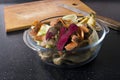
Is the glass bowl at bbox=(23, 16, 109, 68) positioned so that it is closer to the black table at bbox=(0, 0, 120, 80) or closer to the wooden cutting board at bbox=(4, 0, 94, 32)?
the black table at bbox=(0, 0, 120, 80)

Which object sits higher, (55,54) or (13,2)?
(55,54)

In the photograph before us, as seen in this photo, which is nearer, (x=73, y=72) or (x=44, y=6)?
(x=73, y=72)

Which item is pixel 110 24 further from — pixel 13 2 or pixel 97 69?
pixel 13 2

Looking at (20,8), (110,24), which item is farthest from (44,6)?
(110,24)

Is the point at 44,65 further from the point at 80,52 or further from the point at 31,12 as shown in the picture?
the point at 31,12

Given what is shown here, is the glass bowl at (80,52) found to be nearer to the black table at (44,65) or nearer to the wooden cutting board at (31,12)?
the black table at (44,65)

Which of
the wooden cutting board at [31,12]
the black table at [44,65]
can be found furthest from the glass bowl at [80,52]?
the wooden cutting board at [31,12]
